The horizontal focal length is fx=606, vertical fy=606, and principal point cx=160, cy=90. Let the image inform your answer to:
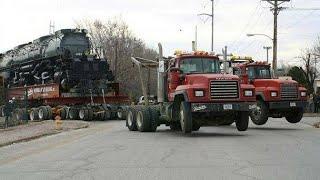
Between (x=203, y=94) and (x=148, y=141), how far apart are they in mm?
2536

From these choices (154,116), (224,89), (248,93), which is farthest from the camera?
(154,116)

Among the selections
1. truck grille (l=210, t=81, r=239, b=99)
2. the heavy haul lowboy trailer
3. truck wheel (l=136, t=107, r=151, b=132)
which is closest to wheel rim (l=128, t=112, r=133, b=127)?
truck wheel (l=136, t=107, r=151, b=132)

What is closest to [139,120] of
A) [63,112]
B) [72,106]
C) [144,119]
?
[144,119]

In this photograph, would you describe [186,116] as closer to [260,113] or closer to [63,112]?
[260,113]

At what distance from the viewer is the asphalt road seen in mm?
11367

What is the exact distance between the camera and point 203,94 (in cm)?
1994

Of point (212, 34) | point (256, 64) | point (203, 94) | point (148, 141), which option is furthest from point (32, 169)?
point (212, 34)

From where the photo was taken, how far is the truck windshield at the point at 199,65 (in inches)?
849

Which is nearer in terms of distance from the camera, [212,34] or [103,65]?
[103,65]

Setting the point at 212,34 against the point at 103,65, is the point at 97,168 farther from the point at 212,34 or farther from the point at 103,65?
the point at 212,34

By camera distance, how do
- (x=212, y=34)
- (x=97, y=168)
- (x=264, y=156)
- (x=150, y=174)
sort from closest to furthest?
(x=150, y=174)
(x=97, y=168)
(x=264, y=156)
(x=212, y=34)

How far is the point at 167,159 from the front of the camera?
13.7 metres

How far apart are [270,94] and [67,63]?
1624 centimetres

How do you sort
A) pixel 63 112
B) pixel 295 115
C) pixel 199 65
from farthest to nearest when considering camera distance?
pixel 63 112
pixel 295 115
pixel 199 65
